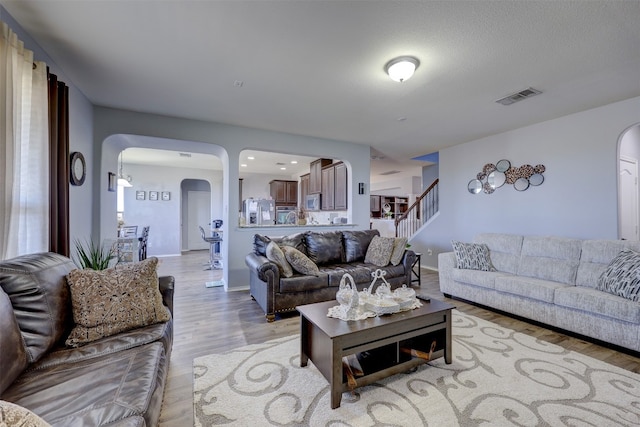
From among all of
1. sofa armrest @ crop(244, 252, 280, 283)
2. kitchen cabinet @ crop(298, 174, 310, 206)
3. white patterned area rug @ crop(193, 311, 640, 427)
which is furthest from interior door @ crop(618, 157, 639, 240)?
kitchen cabinet @ crop(298, 174, 310, 206)

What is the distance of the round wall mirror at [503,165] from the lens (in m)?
4.61

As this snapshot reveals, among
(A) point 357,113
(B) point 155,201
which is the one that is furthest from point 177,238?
(A) point 357,113

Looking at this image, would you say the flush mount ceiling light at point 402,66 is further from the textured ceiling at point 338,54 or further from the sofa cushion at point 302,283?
the sofa cushion at point 302,283

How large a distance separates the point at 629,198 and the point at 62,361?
267 inches

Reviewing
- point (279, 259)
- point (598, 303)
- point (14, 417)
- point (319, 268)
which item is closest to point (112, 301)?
point (14, 417)

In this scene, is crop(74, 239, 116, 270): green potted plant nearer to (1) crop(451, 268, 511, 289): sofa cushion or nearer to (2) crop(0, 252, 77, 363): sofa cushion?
(2) crop(0, 252, 77, 363): sofa cushion

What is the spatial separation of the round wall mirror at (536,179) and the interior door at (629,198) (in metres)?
1.01

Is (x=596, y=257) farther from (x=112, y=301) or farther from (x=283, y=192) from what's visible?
(x=283, y=192)

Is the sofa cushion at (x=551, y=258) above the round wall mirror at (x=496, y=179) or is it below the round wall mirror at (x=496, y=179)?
below

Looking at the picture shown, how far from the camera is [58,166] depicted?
2445 mm

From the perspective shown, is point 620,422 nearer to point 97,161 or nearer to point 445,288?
point 445,288

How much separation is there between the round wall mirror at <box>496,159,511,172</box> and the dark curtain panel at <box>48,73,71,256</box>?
595 centimetres

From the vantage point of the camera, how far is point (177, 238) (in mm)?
8195

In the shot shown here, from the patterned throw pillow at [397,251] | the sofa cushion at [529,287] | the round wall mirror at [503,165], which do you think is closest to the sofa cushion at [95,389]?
the patterned throw pillow at [397,251]
